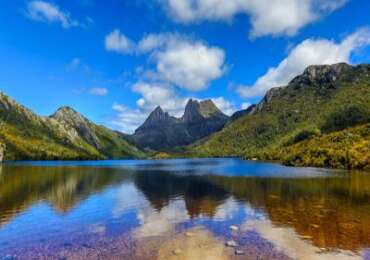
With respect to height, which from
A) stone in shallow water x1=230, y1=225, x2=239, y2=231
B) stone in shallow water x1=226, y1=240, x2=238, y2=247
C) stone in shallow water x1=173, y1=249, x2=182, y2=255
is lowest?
stone in shallow water x1=173, y1=249, x2=182, y2=255

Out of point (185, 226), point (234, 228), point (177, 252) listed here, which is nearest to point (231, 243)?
point (177, 252)

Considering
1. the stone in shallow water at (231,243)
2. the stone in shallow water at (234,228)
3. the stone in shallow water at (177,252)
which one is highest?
the stone in shallow water at (234,228)

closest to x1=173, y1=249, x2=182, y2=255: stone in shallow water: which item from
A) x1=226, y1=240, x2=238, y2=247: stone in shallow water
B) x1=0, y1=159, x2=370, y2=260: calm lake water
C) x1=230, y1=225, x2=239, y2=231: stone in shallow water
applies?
x1=0, y1=159, x2=370, y2=260: calm lake water

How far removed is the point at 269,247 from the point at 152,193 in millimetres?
54042

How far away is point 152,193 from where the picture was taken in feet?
287

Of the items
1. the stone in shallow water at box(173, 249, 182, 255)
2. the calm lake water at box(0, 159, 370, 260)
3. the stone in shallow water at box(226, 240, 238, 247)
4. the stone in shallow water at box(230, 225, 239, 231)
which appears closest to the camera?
the stone in shallow water at box(173, 249, 182, 255)

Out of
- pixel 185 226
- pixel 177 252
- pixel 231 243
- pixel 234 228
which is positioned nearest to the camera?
pixel 177 252

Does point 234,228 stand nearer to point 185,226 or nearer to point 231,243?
point 185,226

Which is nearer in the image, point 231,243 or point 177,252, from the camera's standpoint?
point 177,252

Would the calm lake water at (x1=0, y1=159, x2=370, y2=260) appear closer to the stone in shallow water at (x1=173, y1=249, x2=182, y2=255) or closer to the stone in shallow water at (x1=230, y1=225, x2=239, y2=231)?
the stone in shallow water at (x1=173, y1=249, x2=182, y2=255)

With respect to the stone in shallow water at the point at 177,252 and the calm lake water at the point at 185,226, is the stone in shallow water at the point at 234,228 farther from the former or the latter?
the stone in shallow water at the point at 177,252

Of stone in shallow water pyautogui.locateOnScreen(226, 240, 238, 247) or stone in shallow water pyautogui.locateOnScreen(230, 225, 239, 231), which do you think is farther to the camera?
stone in shallow water pyautogui.locateOnScreen(230, 225, 239, 231)

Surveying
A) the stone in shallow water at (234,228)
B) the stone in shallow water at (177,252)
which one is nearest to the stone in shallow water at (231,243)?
the stone in shallow water at (177,252)

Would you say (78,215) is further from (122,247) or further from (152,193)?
(152,193)
